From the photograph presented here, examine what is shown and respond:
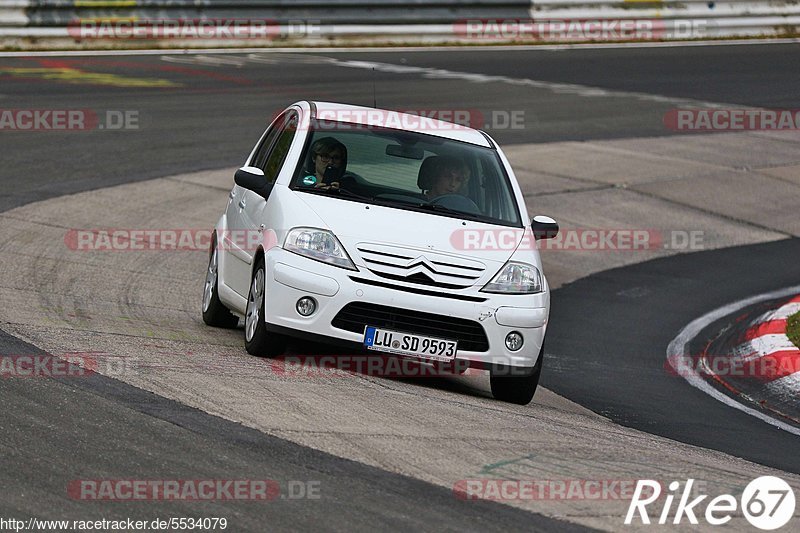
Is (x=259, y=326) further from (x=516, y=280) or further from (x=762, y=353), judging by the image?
(x=762, y=353)

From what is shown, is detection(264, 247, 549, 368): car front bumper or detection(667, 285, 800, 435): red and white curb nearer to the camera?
detection(264, 247, 549, 368): car front bumper

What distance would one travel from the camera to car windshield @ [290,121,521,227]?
8750 mm

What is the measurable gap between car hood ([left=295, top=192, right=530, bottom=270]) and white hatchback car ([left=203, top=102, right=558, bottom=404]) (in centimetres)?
1

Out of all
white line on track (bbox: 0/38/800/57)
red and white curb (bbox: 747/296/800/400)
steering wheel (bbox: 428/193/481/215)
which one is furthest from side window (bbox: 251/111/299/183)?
white line on track (bbox: 0/38/800/57)

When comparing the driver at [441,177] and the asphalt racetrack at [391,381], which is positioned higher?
the driver at [441,177]

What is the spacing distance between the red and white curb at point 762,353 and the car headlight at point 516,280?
2.03m

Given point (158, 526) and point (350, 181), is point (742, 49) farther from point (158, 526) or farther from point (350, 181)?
point (158, 526)

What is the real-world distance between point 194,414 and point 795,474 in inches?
128

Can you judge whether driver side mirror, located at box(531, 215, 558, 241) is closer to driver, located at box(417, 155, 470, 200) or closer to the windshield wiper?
driver, located at box(417, 155, 470, 200)

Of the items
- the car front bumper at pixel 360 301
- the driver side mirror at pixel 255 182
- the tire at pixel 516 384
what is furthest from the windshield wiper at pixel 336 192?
the tire at pixel 516 384

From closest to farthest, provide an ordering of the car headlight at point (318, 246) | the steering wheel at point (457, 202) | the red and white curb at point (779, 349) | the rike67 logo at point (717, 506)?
the rike67 logo at point (717, 506), the car headlight at point (318, 246), the steering wheel at point (457, 202), the red and white curb at point (779, 349)

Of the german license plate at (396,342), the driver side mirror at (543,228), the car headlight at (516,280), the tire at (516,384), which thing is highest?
the driver side mirror at (543,228)

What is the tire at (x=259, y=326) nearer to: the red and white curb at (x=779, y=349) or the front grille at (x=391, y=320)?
the front grille at (x=391, y=320)

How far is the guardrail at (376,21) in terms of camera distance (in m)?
25.2
